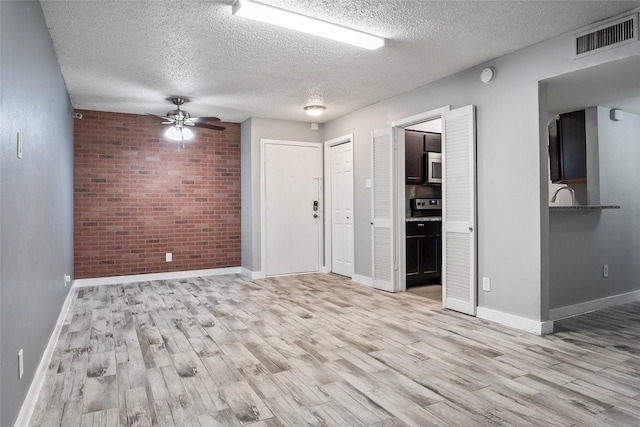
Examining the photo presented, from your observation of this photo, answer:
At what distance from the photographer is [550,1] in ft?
8.78

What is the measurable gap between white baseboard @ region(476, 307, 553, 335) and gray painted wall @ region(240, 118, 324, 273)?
3.44m

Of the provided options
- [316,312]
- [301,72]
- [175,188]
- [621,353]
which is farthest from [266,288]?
[621,353]

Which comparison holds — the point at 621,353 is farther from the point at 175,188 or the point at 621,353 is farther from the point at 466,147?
the point at 175,188

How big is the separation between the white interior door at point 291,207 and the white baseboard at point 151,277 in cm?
86

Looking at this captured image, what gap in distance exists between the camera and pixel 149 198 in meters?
6.06

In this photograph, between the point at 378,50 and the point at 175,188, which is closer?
the point at 378,50

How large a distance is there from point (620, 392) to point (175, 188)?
5.76 metres

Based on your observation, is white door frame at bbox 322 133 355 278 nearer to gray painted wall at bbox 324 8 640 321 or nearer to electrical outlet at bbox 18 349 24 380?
gray painted wall at bbox 324 8 640 321

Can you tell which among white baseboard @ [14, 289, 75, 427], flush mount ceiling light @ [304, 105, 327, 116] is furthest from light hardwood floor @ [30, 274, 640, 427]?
flush mount ceiling light @ [304, 105, 327, 116]

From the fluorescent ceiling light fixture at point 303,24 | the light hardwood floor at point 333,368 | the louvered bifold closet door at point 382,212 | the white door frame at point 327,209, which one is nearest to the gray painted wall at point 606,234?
the light hardwood floor at point 333,368

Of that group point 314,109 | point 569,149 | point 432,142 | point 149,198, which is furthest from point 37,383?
point 569,149

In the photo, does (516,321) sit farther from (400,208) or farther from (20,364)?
(20,364)

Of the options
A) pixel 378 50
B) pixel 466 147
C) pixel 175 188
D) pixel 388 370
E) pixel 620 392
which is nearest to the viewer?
pixel 620 392

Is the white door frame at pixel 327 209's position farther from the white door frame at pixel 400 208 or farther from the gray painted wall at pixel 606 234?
the gray painted wall at pixel 606 234
